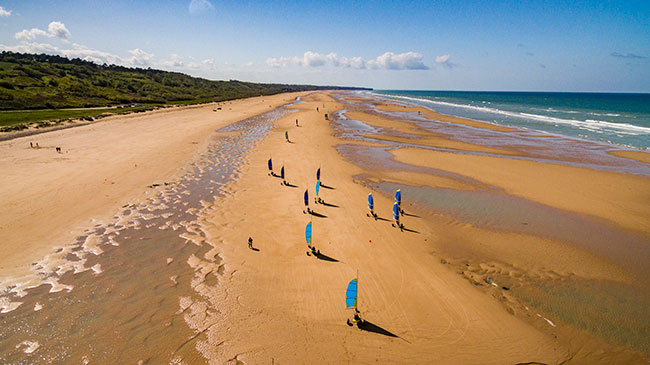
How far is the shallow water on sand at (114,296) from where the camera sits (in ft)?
26.0

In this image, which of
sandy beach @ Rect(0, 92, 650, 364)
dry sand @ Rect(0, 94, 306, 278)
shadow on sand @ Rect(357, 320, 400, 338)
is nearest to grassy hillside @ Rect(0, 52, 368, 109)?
dry sand @ Rect(0, 94, 306, 278)

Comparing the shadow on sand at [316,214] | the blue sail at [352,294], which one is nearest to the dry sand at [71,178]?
the shadow on sand at [316,214]

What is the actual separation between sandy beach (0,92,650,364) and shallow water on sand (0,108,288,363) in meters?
0.07

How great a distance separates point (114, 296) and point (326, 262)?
7698 millimetres

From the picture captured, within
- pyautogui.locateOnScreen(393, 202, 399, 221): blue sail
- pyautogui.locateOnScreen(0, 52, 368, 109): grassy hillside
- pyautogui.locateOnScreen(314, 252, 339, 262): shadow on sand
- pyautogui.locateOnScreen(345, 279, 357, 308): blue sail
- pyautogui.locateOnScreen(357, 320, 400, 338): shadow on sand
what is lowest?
pyautogui.locateOnScreen(357, 320, 400, 338): shadow on sand

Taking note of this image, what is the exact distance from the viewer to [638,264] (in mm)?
12945

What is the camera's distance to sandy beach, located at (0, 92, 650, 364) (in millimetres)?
8438

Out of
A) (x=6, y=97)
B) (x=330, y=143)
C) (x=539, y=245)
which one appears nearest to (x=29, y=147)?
(x=330, y=143)

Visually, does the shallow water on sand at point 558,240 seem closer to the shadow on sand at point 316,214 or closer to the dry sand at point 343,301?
the dry sand at point 343,301

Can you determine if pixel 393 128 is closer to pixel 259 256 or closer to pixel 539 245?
pixel 539 245

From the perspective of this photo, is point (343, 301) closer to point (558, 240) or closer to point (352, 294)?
point (352, 294)

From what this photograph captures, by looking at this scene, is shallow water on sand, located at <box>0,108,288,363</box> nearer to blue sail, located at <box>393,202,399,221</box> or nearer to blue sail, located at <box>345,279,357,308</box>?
blue sail, located at <box>345,279,357,308</box>

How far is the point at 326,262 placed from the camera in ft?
39.9

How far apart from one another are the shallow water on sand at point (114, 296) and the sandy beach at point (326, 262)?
0.07m
